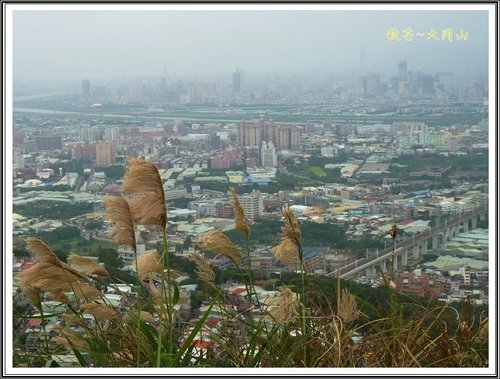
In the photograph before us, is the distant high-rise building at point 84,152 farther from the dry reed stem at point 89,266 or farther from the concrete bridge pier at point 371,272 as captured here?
the concrete bridge pier at point 371,272

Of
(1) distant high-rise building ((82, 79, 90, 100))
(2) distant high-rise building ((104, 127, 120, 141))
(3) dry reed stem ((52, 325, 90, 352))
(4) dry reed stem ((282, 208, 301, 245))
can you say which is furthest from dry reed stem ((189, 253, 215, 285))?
(1) distant high-rise building ((82, 79, 90, 100))

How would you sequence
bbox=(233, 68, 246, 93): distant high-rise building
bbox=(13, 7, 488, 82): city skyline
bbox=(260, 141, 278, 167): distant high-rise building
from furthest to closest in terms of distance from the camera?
1. bbox=(260, 141, 278, 167): distant high-rise building
2. bbox=(233, 68, 246, 93): distant high-rise building
3. bbox=(13, 7, 488, 82): city skyline

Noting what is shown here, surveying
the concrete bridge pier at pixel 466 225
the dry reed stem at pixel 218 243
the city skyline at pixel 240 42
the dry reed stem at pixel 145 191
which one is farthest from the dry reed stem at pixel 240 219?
the concrete bridge pier at pixel 466 225

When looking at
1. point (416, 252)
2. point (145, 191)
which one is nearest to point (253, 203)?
point (416, 252)

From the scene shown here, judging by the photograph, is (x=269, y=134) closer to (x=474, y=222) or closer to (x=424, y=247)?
(x=424, y=247)

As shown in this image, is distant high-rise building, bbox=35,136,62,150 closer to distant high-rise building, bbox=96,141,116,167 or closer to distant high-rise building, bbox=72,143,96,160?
distant high-rise building, bbox=72,143,96,160

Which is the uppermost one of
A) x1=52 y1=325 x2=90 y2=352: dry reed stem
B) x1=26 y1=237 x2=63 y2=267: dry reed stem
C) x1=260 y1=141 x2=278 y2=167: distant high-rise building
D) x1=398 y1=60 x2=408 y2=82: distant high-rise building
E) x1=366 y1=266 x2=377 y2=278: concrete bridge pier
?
x1=398 y1=60 x2=408 y2=82: distant high-rise building
